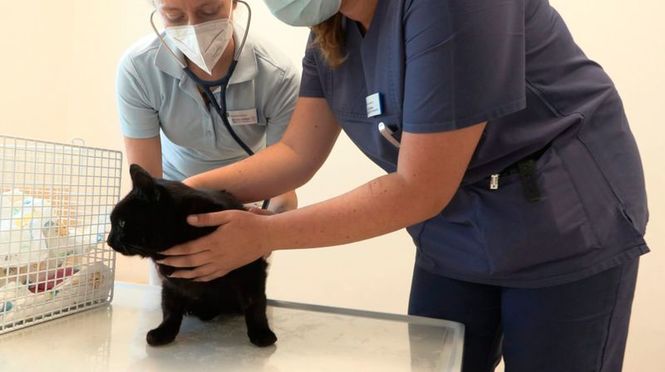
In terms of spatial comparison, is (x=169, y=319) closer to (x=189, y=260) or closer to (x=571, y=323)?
(x=189, y=260)

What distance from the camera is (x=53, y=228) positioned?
2.73 ft

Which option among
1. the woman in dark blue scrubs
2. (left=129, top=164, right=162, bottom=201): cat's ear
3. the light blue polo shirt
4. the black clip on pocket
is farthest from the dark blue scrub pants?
the light blue polo shirt

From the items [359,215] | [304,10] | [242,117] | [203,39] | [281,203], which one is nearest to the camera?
[359,215]

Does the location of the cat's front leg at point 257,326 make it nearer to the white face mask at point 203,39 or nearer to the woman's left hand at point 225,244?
the woman's left hand at point 225,244

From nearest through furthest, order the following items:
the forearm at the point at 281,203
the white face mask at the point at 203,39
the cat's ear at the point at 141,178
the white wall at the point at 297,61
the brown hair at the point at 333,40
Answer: the cat's ear at the point at 141,178
the brown hair at the point at 333,40
the white face mask at the point at 203,39
the forearm at the point at 281,203
the white wall at the point at 297,61

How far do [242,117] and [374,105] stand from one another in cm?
53

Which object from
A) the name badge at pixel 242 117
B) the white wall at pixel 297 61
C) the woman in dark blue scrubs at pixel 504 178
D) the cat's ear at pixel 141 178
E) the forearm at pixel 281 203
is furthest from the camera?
the white wall at pixel 297 61

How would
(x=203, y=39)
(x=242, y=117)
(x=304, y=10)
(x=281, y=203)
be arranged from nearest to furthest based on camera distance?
(x=304, y=10), (x=203, y=39), (x=242, y=117), (x=281, y=203)

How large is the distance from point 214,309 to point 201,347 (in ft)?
0.37

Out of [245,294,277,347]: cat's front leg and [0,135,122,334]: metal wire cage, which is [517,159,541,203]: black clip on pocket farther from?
[0,135,122,334]: metal wire cage

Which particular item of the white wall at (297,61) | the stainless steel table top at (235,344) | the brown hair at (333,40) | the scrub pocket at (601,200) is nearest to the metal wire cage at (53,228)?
the stainless steel table top at (235,344)

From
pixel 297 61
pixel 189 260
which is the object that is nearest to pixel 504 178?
pixel 189 260

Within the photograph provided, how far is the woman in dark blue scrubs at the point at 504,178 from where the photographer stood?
628 mm

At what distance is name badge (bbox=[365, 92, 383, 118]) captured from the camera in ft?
2.51
